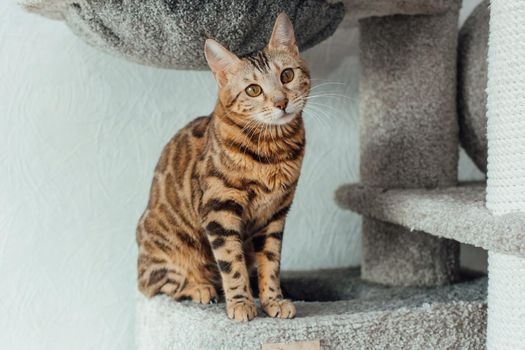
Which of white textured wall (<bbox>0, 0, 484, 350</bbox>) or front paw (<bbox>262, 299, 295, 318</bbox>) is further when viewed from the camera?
white textured wall (<bbox>0, 0, 484, 350</bbox>)

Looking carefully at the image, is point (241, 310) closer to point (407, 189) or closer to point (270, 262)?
point (270, 262)

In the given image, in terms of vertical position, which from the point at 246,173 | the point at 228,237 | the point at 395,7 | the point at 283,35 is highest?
the point at 395,7

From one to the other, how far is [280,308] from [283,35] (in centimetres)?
45

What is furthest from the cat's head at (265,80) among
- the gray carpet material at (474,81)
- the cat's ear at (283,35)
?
the gray carpet material at (474,81)

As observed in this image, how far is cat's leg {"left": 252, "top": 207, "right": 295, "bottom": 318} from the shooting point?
1083 mm

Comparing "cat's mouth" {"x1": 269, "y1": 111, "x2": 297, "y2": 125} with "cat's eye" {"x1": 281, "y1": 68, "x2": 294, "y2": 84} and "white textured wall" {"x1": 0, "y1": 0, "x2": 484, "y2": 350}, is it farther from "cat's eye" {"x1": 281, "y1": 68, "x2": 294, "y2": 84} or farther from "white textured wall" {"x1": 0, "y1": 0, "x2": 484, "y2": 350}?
"white textured wall" {"x1": 0, "y1": 0, "x2": 484, "y2": 350}

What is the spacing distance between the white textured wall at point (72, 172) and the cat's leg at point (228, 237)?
0.52 m

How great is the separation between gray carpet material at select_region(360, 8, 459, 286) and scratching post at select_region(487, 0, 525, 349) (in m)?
0.33

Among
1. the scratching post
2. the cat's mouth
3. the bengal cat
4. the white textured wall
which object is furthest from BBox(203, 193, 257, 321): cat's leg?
the white textured wall

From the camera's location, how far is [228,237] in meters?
1.08

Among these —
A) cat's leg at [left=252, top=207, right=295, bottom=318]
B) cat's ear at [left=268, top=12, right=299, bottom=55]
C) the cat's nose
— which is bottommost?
cat's leg at [left=252, top=207, right=295, bottom=318]

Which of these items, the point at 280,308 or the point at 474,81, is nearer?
the point at 280,308

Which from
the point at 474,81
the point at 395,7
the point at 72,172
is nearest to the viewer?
the point at 395,7

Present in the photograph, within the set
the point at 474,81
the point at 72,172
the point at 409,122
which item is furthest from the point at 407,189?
the point at 72,172
